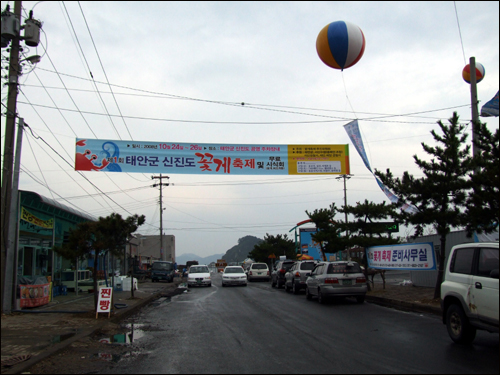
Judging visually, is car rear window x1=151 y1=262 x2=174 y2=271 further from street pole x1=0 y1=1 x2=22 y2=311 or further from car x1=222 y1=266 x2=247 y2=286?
street pole x1=0 y1=1 x2=22 y2=311

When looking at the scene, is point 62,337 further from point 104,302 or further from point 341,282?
point 341,282

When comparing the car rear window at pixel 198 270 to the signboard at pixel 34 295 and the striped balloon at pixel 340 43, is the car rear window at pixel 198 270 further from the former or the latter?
the striped balloon at pixel 340 43

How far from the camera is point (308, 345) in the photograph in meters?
8.27

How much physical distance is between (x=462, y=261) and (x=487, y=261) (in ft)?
2.36

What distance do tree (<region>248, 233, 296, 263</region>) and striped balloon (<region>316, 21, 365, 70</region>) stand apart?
38.6 m

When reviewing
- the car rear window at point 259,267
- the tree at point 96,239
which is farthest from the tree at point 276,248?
the tree at point 96,239

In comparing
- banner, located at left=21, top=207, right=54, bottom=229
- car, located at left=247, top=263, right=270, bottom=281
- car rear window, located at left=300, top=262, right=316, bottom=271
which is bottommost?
car, located at left=247, top=263, right=270, bottom=281

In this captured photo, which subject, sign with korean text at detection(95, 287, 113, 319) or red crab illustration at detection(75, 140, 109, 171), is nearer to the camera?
sign with korean text at detection(95, 287, 113, 319)

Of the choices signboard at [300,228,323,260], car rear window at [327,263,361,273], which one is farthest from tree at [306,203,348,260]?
signboard at [300,228,323,260]

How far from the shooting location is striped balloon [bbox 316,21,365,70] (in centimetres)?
1359

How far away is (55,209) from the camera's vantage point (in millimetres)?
17953

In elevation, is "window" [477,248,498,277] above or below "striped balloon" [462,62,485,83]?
below

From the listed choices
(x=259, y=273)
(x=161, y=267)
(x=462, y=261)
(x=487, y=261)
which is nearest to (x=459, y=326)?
(x=462, y=261)

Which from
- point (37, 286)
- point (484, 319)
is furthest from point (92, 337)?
point (484, 319)
